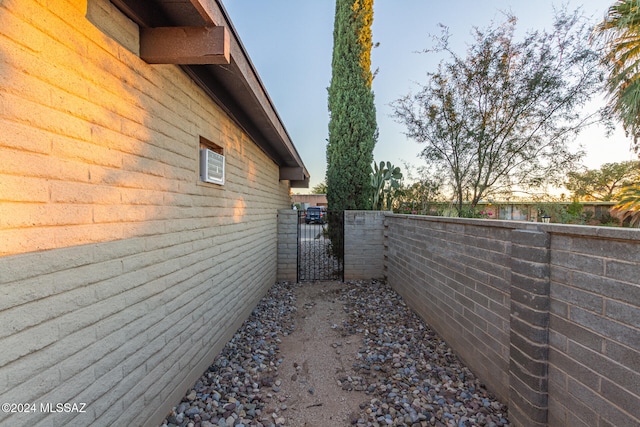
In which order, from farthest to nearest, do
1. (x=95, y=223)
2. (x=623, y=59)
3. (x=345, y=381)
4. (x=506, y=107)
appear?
(x=506, y=107) → (x=623, y=59) → (x=345, y=381) → (x=95, y=223)

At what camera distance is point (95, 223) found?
158 cm

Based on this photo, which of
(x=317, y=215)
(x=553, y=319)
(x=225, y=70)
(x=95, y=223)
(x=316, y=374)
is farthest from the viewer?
(x=317, y=215)

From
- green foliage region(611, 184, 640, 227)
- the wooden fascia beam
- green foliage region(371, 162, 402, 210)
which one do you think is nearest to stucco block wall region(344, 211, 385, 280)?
green foliage region(371, 162, 402, 210)

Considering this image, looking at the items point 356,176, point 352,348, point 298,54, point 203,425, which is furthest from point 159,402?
point 298,54

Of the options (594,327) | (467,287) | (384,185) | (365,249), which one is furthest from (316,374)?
(384,185)

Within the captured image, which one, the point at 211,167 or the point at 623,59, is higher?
the point at 623,59

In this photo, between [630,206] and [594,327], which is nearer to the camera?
[594,327]

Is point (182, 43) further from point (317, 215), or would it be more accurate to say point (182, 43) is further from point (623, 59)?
point (317, 215)

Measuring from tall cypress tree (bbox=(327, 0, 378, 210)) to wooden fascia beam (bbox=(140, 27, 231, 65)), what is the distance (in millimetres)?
5657

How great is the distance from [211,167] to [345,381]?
8.63 feet

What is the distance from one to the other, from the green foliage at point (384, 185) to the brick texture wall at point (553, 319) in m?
5.47

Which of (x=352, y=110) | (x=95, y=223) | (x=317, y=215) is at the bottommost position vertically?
(x=317, y=215)

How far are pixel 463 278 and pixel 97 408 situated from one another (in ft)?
10.7

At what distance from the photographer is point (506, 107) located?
5.82 m
